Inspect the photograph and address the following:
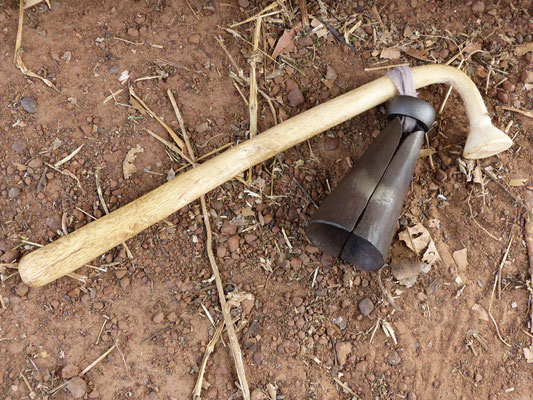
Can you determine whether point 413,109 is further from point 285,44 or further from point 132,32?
point 132,32

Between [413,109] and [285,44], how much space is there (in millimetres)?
912

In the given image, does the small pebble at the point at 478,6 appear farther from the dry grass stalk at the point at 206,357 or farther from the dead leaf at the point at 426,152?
the dry grass stalk at the point at 206,357

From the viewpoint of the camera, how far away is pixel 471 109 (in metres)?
2.72

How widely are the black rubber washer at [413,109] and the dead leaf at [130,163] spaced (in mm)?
1488

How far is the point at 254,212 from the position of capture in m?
2.78

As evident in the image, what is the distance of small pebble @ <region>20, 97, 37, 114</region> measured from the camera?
2.70 metres

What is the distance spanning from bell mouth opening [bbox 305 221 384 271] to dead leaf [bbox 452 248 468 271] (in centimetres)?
59

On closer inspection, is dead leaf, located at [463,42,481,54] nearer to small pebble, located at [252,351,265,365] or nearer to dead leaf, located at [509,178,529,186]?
dead leaf, located at [509,178,529,186]

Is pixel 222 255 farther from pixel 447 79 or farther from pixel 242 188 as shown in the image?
pixel 447 79

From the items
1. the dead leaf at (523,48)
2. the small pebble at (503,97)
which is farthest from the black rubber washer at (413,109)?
the dead leaf at (523,48)

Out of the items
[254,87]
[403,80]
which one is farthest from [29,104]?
[403,80]

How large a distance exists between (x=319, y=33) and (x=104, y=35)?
1322 mm

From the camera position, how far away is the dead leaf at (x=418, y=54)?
2.99 metres

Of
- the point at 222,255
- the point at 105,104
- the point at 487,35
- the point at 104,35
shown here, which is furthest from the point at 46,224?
the point at 487,35
